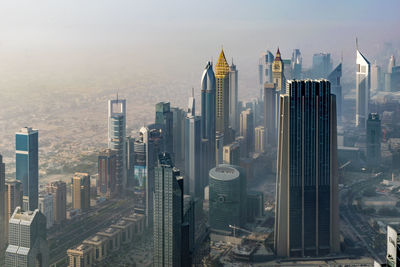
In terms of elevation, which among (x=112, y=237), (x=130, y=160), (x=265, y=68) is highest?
(x=265, y=68)

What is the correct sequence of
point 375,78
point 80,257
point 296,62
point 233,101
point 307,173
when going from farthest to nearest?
point 375,78 < point 233,101 < point 296,62 < point 307,173 < point 80,257

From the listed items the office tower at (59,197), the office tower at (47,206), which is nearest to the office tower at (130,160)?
the office tower at (59,197)

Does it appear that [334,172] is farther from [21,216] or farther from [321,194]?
[21,216]

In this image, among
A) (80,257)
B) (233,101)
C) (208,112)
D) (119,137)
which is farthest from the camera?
(233,101)

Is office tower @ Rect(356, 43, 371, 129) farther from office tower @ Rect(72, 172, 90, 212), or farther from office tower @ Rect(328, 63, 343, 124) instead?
office tower @ Rect(72, 172, 90, 212)

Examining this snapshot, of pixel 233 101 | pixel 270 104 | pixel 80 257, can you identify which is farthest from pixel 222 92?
pixel 80 257

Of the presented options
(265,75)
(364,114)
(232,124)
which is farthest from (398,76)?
(232,124)

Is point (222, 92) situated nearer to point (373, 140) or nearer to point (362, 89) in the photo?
point (373, 140)
